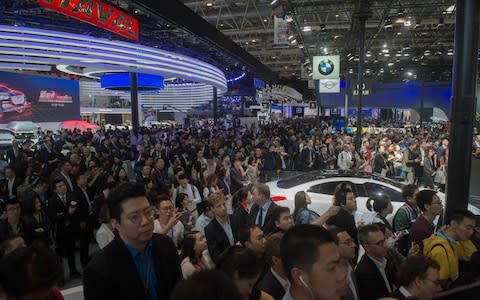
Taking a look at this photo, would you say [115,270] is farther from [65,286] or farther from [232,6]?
[232,6]

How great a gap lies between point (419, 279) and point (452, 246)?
99 cm

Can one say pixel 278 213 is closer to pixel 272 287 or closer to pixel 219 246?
pixel 219 246

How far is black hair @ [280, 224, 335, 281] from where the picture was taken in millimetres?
1891

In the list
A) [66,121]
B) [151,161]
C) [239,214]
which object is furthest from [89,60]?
[66,121]

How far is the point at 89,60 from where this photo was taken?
10336 millimetres

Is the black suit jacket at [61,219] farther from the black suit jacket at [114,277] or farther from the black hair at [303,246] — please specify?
the black hair at [303,246]

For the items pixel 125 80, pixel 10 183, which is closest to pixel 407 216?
pixel 10 183

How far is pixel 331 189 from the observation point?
6.93 metres

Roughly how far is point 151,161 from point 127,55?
458 centimetres

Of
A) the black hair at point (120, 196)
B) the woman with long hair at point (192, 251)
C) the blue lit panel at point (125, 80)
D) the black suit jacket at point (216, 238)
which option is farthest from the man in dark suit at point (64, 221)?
the blue lit panel at point (125, 80)

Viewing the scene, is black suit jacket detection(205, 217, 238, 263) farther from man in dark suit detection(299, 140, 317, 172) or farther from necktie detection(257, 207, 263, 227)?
man in dark suit detection(299, 140, 317, 172)

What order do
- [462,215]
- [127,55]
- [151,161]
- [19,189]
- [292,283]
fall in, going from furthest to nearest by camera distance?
[127,55], [151,161], [19,189], [462,215], [292,283]

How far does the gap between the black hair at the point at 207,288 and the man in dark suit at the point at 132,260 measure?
2.33 feet

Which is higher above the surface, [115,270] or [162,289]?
[115,270]
